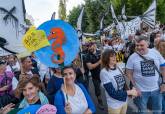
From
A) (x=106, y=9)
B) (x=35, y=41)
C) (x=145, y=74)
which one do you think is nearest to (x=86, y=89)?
(x=145, y=74)

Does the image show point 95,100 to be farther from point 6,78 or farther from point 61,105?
point 61,105

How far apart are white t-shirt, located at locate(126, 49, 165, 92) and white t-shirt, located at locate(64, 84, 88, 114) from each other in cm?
166

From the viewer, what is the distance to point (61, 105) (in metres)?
4.25

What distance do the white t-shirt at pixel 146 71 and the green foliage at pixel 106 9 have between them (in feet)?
91.3

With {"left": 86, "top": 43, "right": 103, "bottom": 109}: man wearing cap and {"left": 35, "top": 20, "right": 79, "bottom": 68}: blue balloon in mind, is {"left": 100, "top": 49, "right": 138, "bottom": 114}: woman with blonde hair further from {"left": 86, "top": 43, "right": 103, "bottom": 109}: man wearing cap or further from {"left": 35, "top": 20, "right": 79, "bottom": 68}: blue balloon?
{"left": 86, "top": 43, "right": 103, "bottom": 109}: man wearing cap

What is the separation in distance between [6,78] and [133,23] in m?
13.1

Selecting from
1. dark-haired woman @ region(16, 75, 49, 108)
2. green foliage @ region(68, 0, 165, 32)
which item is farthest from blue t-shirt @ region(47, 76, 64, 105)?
green foliage @ region(68, 0, 165, 32)

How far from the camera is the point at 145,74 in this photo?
19.0ft

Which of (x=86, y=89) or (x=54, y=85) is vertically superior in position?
(x=54, y=85)

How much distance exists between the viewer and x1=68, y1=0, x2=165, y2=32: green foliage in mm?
45156

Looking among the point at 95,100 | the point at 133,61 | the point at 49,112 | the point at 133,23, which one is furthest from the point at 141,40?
the point at 133,23

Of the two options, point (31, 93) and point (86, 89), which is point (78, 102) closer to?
point (31, 93)

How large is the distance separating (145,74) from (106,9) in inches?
1752

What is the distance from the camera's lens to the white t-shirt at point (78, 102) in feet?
14.2
